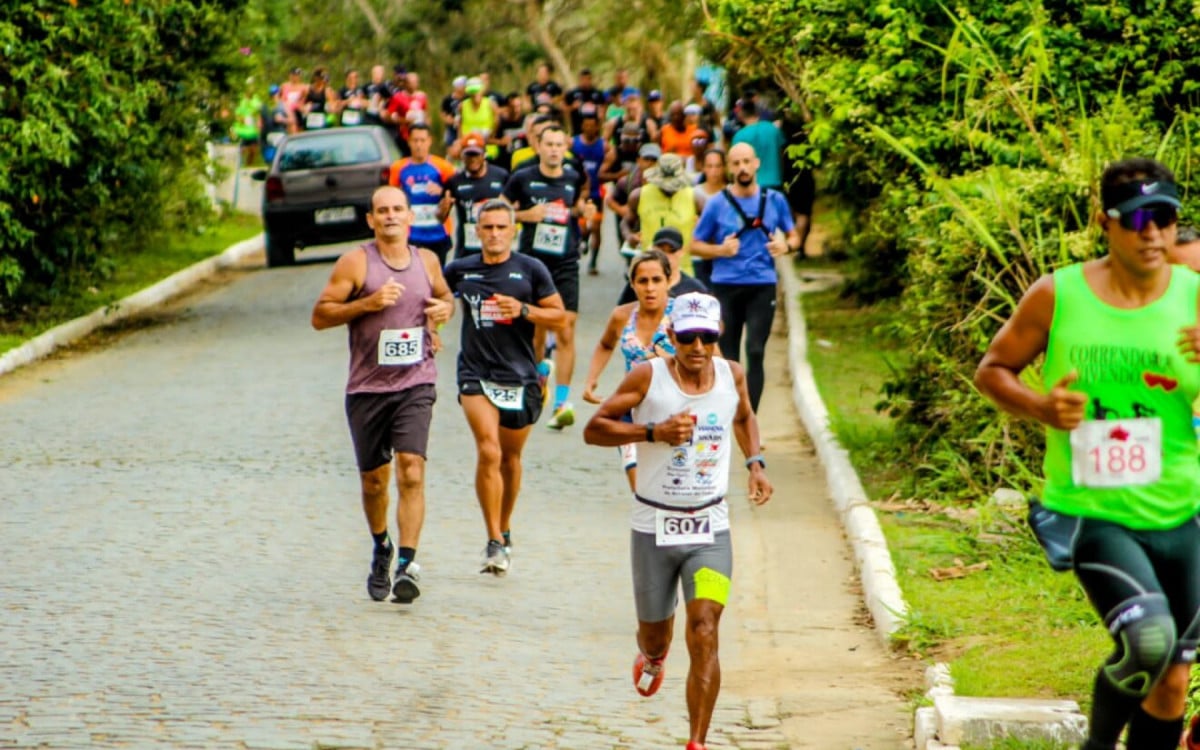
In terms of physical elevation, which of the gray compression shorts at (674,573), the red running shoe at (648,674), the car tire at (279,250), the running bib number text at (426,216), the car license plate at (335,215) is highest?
the gray compression shorts at (674,573)

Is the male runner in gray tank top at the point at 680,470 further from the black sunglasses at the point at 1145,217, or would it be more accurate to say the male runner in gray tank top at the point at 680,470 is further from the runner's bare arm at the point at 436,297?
the runner's bare arm at the point at 436,297

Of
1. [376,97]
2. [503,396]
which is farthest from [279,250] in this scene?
[503,396]

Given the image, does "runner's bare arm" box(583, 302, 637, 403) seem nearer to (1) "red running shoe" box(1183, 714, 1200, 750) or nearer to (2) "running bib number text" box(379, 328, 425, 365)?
(2) "running bib number text" box(379, 328, 425, 365)

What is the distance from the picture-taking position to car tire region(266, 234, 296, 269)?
28.0m

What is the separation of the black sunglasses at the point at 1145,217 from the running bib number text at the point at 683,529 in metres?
2.19

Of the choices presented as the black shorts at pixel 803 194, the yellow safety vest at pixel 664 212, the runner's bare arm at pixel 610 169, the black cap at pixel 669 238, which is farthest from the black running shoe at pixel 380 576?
the black shorts at pixel 803 194

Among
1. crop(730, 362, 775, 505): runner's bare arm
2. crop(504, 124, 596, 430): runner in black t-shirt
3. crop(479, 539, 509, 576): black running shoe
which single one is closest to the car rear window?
crop(504, 124, 596, 430): runner in black t-shirt

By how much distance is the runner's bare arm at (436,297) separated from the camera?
10203mm

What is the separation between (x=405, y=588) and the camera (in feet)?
32.3

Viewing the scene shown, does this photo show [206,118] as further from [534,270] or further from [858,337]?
[534,270]

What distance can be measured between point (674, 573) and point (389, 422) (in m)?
3.01

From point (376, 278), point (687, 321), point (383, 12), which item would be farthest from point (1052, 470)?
point (383, 12)

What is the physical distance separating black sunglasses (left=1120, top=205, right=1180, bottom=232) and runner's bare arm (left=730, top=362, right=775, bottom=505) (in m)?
2.18

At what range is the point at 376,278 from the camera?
401 inches
